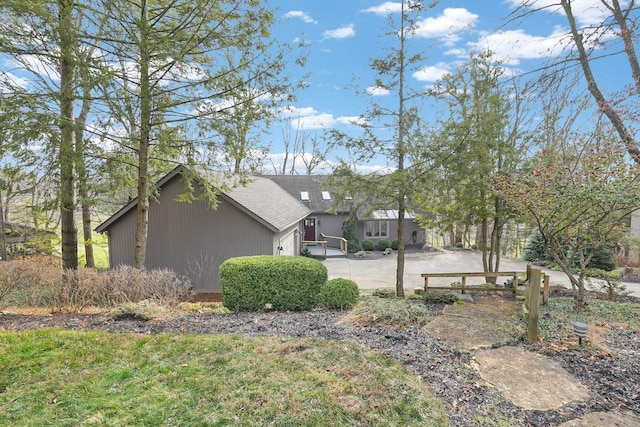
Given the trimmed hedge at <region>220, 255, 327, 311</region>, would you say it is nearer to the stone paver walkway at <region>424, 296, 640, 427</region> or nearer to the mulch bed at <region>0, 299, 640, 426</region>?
the mulch bed at <region>0, 299, 640, 426</region>

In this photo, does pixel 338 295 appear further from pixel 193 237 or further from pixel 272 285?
pixel 193 237

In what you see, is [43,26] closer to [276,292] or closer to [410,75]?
[276,292]

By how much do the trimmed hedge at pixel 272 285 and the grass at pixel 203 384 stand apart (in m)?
2.49

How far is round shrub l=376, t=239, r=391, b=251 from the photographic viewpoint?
2198 centimetres

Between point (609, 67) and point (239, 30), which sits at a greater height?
point (239, 30)

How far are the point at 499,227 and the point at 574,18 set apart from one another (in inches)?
229

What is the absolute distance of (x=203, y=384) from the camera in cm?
329

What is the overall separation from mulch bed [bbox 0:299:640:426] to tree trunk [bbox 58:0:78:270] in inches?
95.1

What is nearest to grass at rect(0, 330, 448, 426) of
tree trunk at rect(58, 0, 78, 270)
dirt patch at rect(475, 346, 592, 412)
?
dirt patch at rect(475, 346, 592, 412)

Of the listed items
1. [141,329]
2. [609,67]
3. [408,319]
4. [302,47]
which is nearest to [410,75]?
[302,47]

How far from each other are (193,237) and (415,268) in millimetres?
10490

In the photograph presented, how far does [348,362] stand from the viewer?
3.72 m

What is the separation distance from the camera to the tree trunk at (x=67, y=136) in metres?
6.43

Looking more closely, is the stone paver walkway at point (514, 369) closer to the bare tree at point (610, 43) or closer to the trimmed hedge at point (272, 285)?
the trimmed hedge at point (272, 285)
